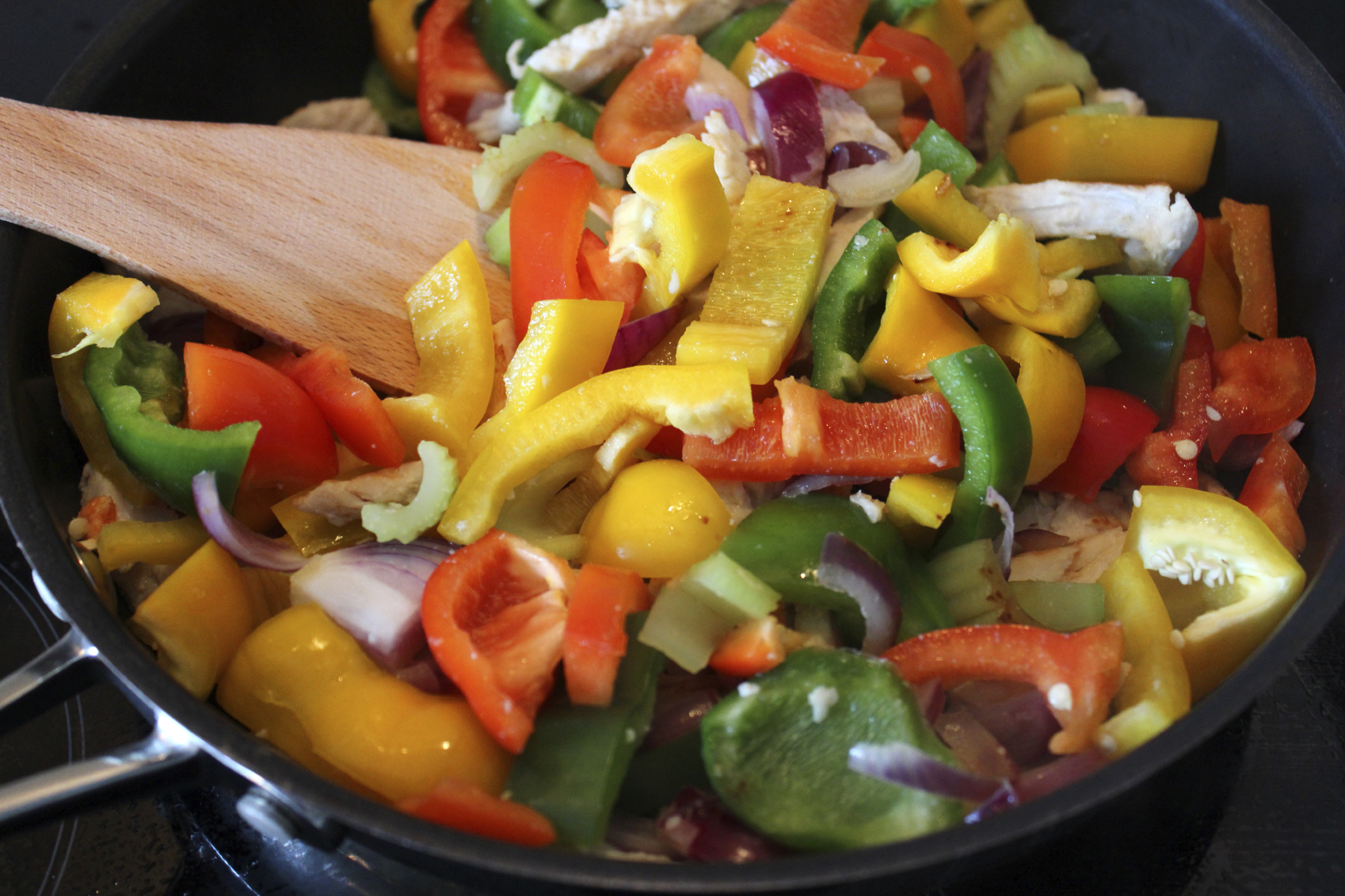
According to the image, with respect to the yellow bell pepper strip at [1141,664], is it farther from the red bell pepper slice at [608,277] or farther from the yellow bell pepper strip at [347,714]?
the red bell pepper slice at [608,277]

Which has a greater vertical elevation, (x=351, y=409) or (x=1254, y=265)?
(x=1254, y=265)

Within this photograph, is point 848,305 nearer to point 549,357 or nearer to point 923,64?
point 549,357

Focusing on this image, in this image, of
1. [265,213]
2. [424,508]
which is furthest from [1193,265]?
[265,213]

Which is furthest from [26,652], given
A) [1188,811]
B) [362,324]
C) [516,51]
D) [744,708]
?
[1188,811]

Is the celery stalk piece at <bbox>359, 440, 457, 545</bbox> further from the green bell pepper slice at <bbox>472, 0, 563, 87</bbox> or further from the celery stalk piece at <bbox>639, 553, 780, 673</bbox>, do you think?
the green bell pepper slice at <bbox>472, 0, 563, 87</bbox>

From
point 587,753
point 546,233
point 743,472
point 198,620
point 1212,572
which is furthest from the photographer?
point 546,233

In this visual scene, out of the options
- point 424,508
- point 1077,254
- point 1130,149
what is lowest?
point 424,508

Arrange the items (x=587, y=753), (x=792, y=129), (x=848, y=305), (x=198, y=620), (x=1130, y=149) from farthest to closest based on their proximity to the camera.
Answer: (x=1130, y=149)
(x=792, y=129)
(x=848, y=305)
(x=198, y=620)
(x=587, y=753)
